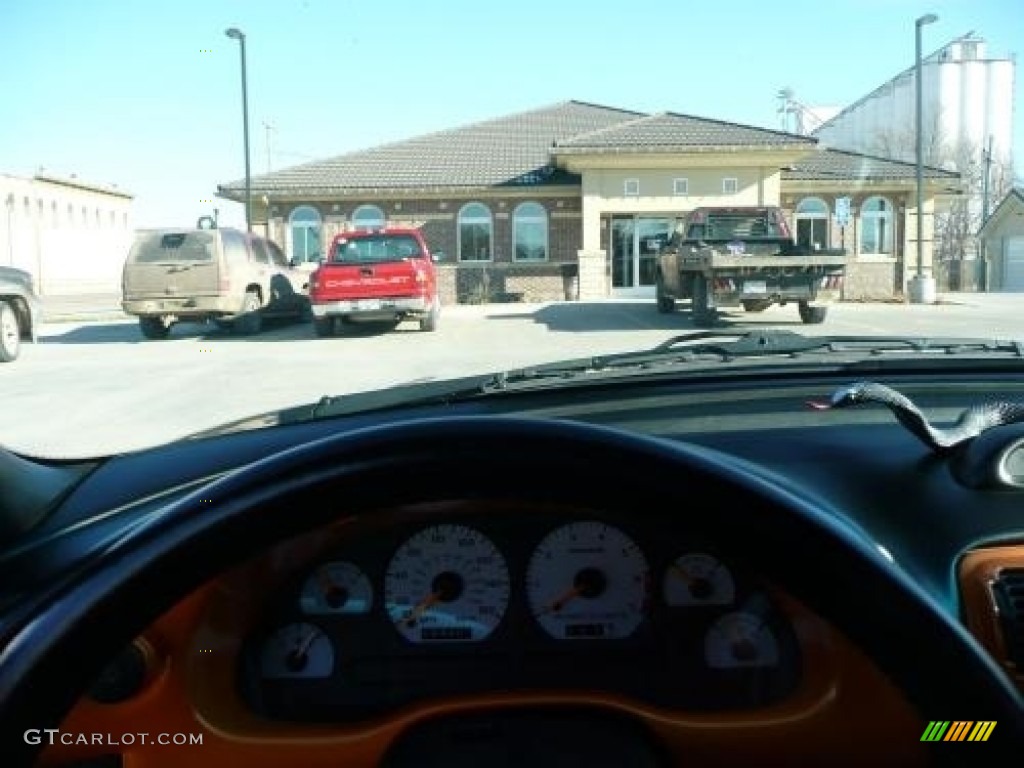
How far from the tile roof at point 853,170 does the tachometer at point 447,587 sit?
31.5 m

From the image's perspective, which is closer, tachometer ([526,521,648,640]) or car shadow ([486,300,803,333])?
tachometer ([526,521,648,640])

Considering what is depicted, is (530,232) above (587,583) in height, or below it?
above

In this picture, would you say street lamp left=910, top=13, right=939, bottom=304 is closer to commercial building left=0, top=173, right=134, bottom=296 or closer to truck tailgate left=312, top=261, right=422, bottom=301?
truck tailgate left=312, top=261, right=422, bottom=301

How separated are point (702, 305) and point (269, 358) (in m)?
6.54

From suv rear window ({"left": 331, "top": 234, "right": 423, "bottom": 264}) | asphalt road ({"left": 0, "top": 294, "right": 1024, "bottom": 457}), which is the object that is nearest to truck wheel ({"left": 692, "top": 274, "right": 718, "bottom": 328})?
asphalt road ({"left": 0, "top": 294, "right": 1024, "bottom": 457})

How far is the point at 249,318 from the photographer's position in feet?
63.3

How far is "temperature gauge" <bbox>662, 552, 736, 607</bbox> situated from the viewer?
1.91m

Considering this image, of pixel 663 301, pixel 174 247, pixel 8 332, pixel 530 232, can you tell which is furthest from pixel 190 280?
pixel 530 232

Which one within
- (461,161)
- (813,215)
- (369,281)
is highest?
(461,161)

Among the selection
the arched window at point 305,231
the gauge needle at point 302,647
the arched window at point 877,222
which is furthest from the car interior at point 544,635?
the arched window at point 877,222

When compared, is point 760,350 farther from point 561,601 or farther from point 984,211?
point 984,211

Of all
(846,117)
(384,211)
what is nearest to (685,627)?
(384,211)

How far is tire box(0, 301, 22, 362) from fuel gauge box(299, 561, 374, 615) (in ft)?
44.8

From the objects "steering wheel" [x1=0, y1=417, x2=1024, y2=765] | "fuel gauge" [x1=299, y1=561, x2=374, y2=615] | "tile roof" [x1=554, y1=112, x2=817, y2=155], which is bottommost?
"fuel gauge" [x1=299, y1=561, x2=374, y2=615]
